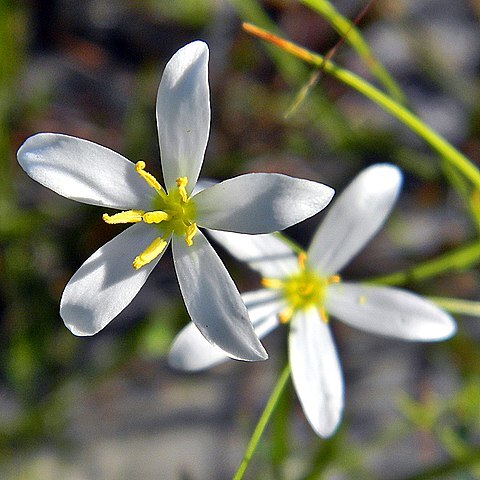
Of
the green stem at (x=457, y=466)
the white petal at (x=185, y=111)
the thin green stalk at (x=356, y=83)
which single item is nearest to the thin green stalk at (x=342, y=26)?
the thin green stalk at (x=356, y=83)

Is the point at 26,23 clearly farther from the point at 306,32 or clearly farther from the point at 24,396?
the point at 24,396

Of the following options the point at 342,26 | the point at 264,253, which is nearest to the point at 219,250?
the point at 264,253

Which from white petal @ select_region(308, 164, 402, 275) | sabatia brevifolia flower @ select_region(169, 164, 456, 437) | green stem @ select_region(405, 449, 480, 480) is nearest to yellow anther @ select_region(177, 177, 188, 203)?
sabatia brevifolia flower @ select_region(169, 164, 456, 437)

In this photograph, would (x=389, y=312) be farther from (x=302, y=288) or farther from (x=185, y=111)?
(x=185, y=111)

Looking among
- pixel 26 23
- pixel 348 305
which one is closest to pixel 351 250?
pixel 348 305

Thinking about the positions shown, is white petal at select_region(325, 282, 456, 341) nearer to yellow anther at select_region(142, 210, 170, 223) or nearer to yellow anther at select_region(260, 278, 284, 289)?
yellow anther at select_region(260, 278, 284, 289)

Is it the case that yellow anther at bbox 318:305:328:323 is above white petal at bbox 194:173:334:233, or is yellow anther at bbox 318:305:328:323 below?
above
